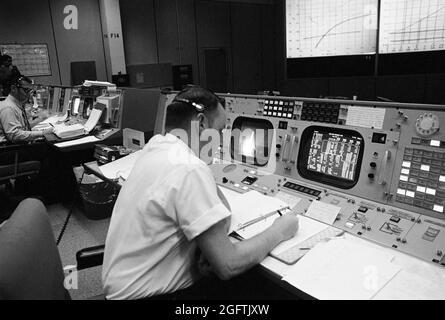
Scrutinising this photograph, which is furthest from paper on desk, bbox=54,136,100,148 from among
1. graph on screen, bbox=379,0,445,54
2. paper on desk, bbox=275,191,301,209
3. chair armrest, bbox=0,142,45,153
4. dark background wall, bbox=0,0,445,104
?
graph on screen, bbox=379,0,445,54

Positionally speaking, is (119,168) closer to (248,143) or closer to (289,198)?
(248,143)

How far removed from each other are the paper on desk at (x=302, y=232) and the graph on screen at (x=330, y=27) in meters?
3.05

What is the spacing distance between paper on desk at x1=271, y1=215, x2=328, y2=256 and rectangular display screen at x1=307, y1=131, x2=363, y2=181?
0.87ft

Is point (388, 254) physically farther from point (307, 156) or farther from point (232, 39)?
point (232, 39)

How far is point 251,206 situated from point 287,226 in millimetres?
250

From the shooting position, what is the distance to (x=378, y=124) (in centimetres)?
134

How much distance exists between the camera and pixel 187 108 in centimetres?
110

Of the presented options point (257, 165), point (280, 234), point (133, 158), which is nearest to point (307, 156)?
point (257, 165)

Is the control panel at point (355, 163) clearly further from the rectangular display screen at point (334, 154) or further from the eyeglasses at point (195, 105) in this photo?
the eyeglasses at point (195, 105)

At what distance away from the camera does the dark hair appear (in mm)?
1103

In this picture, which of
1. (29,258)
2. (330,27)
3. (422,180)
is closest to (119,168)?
(29,258)

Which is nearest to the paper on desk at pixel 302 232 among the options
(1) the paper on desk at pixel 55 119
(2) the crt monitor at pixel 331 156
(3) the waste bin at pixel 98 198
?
(2) the crt monitor at pixel 331 156

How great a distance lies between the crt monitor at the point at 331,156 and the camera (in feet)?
4.65

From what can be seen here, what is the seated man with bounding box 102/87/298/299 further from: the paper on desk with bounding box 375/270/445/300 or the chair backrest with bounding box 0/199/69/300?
the paper on desk with bounding box 375/270/445/300
